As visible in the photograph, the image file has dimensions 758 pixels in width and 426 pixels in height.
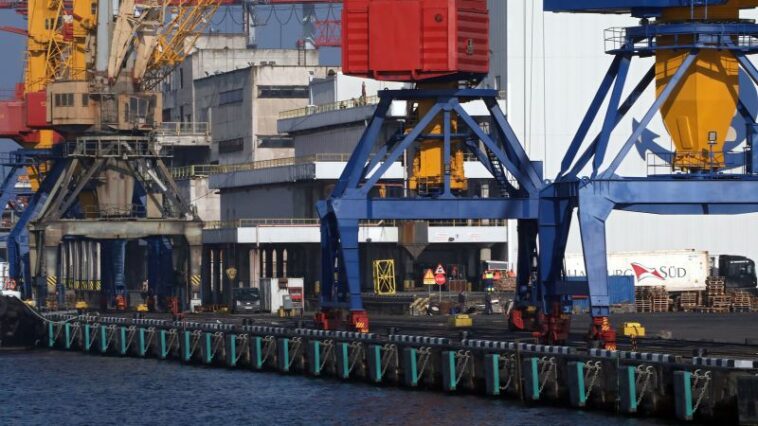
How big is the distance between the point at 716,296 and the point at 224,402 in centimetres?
5011

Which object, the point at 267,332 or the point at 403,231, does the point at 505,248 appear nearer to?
the point at 403,231

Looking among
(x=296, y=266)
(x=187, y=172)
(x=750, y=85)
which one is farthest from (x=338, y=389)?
(x=187, y=172)

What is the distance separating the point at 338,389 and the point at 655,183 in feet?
Result: 44.2

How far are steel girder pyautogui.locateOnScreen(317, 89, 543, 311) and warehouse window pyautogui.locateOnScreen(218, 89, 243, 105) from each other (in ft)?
251

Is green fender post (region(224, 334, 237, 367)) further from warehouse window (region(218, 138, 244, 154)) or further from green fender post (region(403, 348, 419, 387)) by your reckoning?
warehouse window (region(218, 138, 244, 154))

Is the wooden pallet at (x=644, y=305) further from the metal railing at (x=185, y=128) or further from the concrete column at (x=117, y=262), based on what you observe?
the metal railing at (x=185, y=128)

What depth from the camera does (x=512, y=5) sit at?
124562 millimetres

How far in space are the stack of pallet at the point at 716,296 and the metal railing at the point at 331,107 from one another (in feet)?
97.1

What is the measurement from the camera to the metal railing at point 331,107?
438 ft

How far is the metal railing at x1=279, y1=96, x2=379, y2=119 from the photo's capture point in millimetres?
133525

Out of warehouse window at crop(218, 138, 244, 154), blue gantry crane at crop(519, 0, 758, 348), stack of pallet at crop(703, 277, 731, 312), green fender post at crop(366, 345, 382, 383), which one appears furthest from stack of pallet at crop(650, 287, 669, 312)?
warehouse window at crop(218, 138, 244, 154)

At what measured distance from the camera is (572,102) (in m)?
127

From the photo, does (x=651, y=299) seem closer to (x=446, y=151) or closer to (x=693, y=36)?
(x=446, y=151)

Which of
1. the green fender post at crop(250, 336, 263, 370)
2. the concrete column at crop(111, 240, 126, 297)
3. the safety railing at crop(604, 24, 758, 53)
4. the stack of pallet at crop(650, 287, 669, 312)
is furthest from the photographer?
the concrete column at crop(111, 240, 126, 297)
